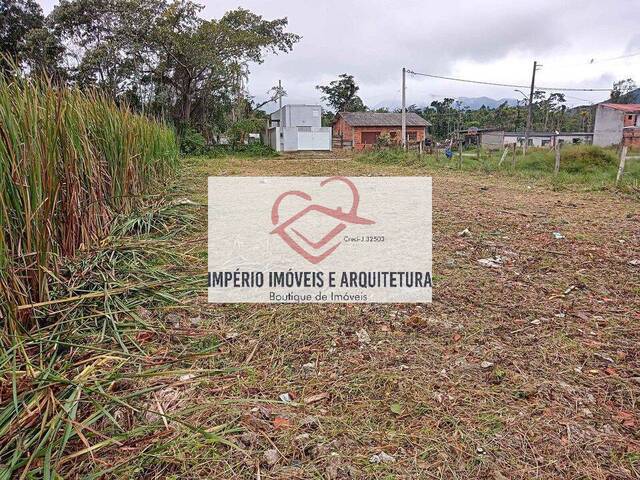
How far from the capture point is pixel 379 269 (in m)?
2.72

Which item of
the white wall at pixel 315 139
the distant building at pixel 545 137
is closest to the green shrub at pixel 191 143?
the white wall at pixel 315 139

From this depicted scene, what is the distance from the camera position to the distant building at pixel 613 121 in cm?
2405

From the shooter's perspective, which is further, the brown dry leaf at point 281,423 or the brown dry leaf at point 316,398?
the brown dry leaf at point 316,398

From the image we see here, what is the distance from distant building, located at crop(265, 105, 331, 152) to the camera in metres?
22.6

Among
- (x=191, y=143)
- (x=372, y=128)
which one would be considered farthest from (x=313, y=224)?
(x=372, y=128)

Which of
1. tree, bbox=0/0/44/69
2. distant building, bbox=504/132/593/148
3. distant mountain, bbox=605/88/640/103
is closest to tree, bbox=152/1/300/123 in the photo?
tree, bbox=0/0/44/69

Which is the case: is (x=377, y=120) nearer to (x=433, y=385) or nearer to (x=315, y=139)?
(x=315, y=139)

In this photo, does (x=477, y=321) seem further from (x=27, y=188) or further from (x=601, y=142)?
(x=601, y=142)

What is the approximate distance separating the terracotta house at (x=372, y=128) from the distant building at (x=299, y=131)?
111 inches

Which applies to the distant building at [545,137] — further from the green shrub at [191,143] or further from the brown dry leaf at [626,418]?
the brown dry leaf at [626,418]

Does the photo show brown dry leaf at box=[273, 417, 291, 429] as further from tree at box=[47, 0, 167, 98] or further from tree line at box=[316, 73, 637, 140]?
tree line at box=[316, 73, 637, 140]

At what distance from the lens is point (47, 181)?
70.9 inches

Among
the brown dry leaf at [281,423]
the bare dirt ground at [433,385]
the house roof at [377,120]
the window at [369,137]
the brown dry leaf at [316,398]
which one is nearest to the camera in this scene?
the bare dirt ground at [433,385]

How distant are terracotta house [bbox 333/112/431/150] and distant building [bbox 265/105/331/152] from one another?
2.83m
